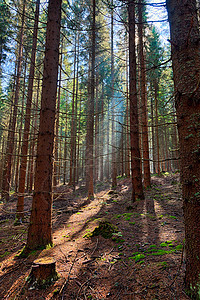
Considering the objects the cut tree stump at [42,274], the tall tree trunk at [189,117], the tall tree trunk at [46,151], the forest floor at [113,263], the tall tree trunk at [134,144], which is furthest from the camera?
the tall tree trunk at [134,144]

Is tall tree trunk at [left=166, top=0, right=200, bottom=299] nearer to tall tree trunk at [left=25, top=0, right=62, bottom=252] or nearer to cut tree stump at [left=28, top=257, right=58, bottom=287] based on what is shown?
cut tree stump at [left=28, top=257, right=58, bottom=287]

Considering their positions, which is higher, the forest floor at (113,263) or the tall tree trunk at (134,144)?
the tall tree trunk at (134,144)

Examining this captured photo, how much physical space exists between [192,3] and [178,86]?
46.5 inches

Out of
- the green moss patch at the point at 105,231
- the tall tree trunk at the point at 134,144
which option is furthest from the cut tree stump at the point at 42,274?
the tall tree trunk at the point at 134,144

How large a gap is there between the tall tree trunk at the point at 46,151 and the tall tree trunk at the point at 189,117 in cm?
331

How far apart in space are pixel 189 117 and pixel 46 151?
3536 millimetres

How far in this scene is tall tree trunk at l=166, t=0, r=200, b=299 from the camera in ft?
6.57

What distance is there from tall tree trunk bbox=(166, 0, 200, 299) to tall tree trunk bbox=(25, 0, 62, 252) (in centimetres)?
331

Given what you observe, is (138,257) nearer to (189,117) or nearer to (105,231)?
(105,231)

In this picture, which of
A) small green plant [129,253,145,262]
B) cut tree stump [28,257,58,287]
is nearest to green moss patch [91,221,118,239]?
small green plant [129,253,145,262]

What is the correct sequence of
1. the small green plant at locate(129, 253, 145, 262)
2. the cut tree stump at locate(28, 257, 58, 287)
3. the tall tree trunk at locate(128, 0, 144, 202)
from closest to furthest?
the cut tree stump at locate(28, 257, 58, 287) < the small green plant at locate(129, 253, 145, 262) < the tall tree trunk at locate(128, 0, 144, 202)

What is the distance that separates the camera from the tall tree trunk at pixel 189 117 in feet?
6.57

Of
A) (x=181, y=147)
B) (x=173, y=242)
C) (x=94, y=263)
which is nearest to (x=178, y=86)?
(x=181, y=147)

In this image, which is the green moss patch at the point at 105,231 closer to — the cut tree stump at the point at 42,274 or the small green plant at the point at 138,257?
the small green plant at the point at 138,257
